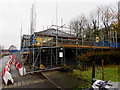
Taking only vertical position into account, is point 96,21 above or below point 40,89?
above

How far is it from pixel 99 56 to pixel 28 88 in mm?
7601

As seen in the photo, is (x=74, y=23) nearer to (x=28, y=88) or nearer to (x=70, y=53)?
(x=70, y=53)

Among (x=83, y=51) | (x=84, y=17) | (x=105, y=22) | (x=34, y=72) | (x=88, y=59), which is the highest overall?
(x=84, y=17)

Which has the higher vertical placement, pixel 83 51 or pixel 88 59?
pixel 83 51

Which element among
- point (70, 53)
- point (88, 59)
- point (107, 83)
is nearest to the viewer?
point (107, 83)

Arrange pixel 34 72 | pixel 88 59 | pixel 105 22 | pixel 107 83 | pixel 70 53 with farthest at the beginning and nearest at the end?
pixel 105 22 < pixel 70 53 < pixel 88 59 < pixel 34 72 < pixel 107 83

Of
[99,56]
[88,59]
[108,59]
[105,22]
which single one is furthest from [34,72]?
[105,22]

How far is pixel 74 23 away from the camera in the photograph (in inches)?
1111

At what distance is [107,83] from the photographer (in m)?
3.01

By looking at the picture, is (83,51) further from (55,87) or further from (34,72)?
(55,87)

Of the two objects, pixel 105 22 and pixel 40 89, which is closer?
pixel 40 89

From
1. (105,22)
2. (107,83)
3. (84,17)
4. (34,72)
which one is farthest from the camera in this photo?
(84,17)

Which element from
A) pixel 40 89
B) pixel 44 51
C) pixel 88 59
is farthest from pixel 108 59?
pixel 40 89

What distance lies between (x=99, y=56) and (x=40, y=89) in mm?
7354
